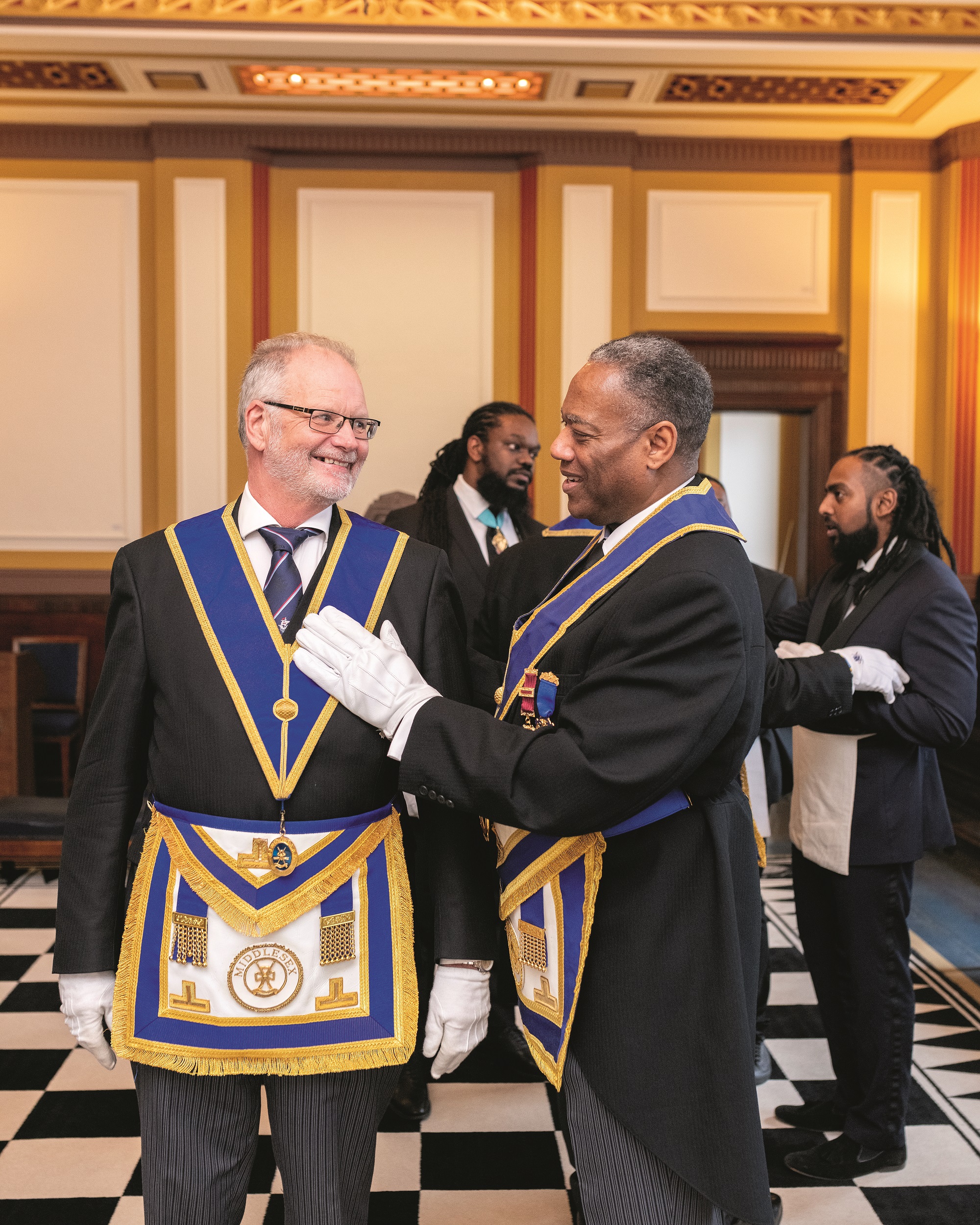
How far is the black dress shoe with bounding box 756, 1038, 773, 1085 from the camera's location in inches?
115

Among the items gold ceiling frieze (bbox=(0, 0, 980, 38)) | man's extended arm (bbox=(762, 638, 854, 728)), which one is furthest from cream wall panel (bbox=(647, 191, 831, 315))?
man's extended arm (bbox=(762, 638, 854, 728))

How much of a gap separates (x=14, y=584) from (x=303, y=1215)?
5847 millimetres

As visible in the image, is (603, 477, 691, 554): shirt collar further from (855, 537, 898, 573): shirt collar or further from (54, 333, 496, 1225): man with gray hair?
(855, 537, 898, 573): shirt collar

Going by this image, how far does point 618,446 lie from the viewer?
4.89 feet

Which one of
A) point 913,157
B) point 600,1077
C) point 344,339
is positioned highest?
point 913,157

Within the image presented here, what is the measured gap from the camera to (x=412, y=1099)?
8.87 feet

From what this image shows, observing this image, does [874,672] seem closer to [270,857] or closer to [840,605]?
[840,605]

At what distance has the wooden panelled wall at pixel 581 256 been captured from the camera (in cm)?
643

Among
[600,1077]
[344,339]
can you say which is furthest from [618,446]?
[344,339]

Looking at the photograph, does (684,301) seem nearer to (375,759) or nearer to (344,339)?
(344,339)

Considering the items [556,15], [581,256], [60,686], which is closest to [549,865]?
[556,15]

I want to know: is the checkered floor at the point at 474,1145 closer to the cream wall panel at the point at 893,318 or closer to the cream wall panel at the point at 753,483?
the cream wall panel at the point at 893,318

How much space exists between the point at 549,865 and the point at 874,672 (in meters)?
1.12

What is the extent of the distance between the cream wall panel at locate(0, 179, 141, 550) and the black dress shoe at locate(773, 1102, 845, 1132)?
5.15 m
